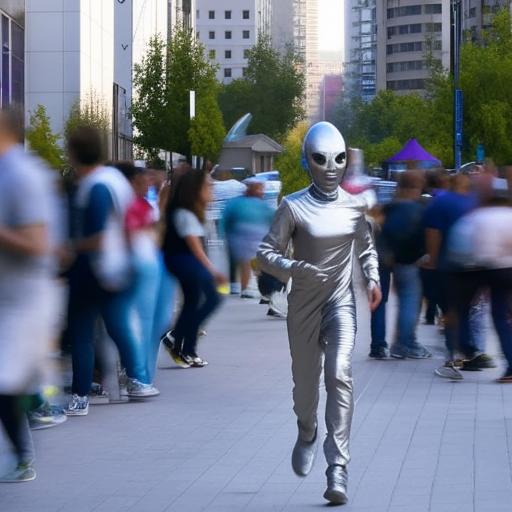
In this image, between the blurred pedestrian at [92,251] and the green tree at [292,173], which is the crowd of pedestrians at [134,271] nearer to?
the blurred pedestrian at [92,251]

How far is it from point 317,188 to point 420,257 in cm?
Result: 708

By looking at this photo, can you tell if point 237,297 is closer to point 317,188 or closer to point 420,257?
point 420,257

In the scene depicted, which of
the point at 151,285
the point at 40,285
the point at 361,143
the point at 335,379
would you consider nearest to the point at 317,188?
the point at 335,379

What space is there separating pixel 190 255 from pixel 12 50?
144ft

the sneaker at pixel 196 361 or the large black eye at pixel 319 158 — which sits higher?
the large black eye at pixel 319 158

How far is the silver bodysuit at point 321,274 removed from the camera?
25.1 feet

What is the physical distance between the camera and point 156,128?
7475cm

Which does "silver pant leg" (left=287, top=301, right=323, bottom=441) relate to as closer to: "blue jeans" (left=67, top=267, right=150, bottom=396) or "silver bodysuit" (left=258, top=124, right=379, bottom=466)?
"silver bodysuit" (left=258, top=124, right=379, bottom=466)

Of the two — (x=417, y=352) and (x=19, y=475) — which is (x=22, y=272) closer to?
(x=19, y=475)

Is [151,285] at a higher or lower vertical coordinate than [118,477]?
higher

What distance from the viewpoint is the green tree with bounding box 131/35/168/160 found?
74938mm

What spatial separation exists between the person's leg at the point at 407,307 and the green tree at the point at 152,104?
196 ft

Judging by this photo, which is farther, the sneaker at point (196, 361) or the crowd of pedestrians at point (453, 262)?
the sneaker at point (196, 361)

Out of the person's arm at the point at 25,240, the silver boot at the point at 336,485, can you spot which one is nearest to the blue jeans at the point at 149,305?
the silver boot at the point at 336,485
